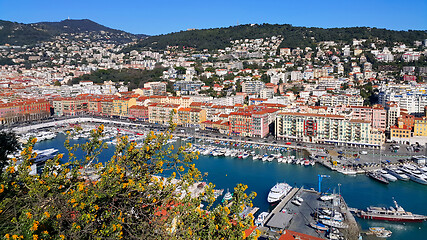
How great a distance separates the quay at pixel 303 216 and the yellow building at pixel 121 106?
1595 cm

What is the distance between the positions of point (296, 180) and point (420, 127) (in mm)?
7559

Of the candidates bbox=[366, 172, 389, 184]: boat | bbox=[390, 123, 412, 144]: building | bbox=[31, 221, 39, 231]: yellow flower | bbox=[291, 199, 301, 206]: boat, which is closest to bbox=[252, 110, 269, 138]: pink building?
bbox=[390, 123, 412, 144]: building

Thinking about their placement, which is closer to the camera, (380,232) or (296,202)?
(380,232)

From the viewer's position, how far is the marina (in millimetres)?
9055

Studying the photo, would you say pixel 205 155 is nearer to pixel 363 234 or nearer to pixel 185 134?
pixel 185 134

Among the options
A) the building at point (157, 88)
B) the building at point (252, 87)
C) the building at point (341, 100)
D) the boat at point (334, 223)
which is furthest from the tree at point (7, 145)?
the building at point (157, 88)

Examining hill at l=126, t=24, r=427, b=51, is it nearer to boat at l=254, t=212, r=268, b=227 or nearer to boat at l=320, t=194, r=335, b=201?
boat at l=320, t=194, r=335, b=201

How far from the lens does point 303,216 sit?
823 cm

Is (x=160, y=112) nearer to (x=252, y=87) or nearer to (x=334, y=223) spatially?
(x=252, y=87)

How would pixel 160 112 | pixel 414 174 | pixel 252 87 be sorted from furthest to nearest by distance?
pixel 252 87 → pixel 160 112 → pixel 414 174

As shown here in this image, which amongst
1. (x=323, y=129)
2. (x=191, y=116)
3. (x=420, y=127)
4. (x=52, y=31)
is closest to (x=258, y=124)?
(x=323, y=129)

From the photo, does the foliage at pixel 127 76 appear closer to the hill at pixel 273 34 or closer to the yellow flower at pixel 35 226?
the hill at pixel 273 34

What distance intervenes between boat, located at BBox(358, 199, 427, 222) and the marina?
142 millimetres

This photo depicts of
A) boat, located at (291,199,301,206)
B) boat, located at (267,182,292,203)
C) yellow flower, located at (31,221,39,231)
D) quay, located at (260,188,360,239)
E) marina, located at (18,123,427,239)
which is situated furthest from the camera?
boat, located at (267,182,292,203)
